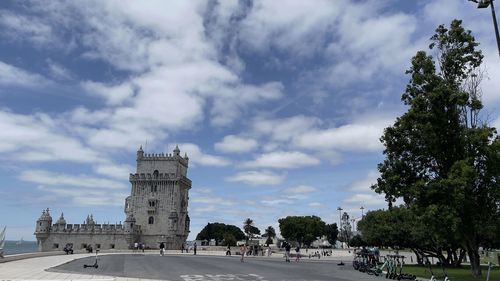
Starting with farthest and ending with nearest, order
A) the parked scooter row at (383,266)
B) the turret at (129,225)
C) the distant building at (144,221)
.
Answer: the distant building at (144,221) → the turret at (129,225) → the parked scooter row at (383,266)

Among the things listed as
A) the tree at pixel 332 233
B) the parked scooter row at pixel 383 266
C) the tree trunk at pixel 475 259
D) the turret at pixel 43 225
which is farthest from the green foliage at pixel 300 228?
the tree trunk at pixel 475 259

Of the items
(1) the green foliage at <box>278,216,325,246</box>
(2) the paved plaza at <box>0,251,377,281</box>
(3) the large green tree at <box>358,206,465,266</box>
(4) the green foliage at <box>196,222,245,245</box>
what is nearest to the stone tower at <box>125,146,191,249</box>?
(1) the green foliage at <box>278,216,325,246</box>

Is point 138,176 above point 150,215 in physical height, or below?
above

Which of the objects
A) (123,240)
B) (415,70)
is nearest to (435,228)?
(415,70)

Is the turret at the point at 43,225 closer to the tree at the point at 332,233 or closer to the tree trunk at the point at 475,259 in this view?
the tree trunk at the point at 475,259

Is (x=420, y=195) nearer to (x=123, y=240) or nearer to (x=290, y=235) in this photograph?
(x=123, y=240)

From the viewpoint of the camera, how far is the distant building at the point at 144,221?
92.2 meters

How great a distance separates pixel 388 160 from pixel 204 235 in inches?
5601

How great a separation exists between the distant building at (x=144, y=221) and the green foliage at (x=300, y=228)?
2945cm

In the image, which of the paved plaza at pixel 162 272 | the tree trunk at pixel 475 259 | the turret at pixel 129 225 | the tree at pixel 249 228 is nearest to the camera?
the paved plaza at pixel 162 272

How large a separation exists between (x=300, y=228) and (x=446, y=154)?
92.2 m

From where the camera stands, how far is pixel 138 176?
98.8 meters

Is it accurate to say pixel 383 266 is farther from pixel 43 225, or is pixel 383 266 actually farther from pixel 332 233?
pixel 332 233

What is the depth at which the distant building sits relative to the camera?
92188mm
